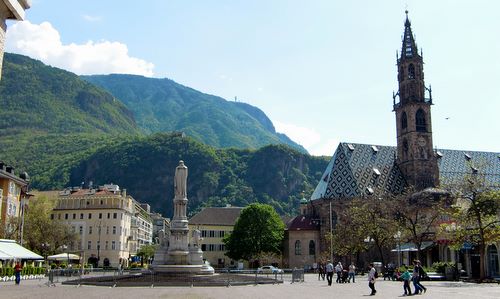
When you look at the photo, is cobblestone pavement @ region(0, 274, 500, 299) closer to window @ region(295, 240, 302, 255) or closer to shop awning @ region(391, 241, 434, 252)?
shop awning @ region(391, 241, 434, 252)

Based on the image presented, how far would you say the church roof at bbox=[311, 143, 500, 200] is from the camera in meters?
86.3

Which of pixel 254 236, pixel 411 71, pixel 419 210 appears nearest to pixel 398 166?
pixel 411 71

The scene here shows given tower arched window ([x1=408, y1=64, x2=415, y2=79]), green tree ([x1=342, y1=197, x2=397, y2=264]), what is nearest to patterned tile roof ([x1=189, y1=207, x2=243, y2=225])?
green tree ([x1=342, y1=197, x2=397, y2=264])

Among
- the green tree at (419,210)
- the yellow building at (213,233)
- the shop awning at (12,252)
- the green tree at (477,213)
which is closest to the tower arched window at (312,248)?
the yellow building at (213,233)

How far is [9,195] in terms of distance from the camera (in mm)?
57375


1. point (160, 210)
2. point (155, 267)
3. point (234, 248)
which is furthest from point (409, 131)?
point (160, 210)

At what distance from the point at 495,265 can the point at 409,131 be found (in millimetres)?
40964

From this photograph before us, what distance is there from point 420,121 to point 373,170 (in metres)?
12.4

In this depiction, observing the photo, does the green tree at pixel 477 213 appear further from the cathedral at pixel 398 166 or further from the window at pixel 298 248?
the window at pixel 298 248

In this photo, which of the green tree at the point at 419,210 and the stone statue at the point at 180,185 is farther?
the green tree at the point at 419,210

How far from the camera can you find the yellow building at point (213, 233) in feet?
324

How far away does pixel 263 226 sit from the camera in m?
86.9

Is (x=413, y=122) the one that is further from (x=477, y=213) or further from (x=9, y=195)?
(x=9, y=195)

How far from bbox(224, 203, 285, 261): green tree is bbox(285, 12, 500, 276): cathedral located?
3087mm
